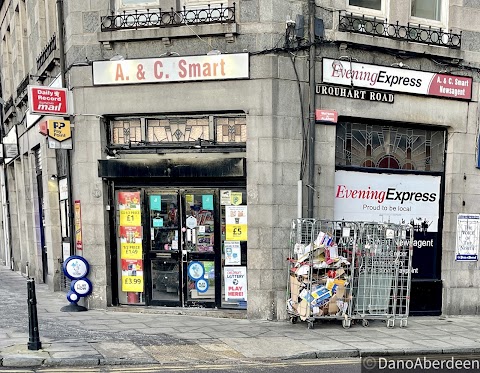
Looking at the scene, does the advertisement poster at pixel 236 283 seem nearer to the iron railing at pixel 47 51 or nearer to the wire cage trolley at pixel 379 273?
the wire cage trolley at pixel 379 273

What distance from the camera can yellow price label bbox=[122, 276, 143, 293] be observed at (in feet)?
30.6

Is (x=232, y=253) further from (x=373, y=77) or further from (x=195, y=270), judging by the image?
(x=373, y=77)

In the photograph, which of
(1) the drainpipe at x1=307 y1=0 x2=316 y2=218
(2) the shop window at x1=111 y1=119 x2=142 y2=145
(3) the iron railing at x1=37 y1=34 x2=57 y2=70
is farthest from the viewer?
(3) the iron railing at x1=37 y1=34 x2=57 y2=70

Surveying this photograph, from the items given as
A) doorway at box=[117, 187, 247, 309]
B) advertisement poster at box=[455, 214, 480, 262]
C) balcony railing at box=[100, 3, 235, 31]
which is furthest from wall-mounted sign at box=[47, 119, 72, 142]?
advertisement poster at box=[455, 214, 480, 262]

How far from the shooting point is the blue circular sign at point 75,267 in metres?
8.85

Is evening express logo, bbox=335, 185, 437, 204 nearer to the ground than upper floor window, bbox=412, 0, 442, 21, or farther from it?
nearer to the ground

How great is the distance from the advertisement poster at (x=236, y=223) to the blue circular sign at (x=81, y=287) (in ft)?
9.90

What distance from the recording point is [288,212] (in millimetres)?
8766

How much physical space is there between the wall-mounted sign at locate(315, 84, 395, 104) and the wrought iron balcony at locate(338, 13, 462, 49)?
119 centimetres

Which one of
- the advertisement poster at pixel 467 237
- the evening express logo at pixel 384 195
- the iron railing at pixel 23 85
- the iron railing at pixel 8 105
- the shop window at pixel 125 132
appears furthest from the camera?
the iron railing at pixel 8 105

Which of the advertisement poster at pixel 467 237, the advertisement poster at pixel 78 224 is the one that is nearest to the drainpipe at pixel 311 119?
the advertisement poster at pixel 467 237

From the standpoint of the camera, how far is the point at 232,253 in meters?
9.04

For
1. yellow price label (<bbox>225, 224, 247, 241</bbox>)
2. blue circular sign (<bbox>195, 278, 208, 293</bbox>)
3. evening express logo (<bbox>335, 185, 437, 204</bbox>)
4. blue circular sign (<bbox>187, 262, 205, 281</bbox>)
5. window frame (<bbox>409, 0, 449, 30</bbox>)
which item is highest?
window frame (<bbox>409, 0, 449, 30</bbox>)

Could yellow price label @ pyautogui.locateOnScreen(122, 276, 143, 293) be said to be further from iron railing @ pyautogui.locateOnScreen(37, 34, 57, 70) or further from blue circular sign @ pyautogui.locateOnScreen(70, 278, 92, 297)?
iron railing @ pyautogui.locateOnScreen(37, 34, 57, 70)
